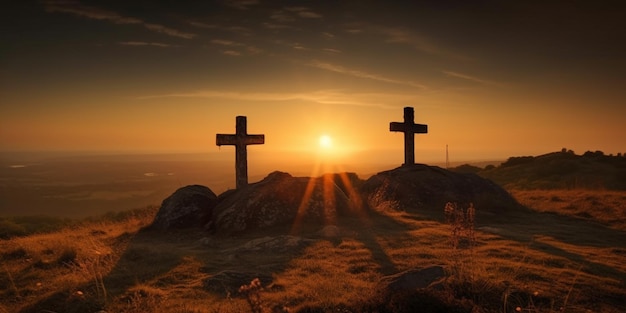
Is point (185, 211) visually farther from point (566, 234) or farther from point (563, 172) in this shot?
point (563, 172)

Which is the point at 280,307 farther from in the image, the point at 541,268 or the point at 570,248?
the point at 570,248

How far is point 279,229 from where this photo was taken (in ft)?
43.7

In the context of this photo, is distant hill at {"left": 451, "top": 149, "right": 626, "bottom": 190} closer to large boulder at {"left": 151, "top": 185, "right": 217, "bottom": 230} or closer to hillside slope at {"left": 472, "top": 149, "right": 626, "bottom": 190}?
hillside slope at {"left": 472, "top": 149, "right": 626, "bottom": 190}

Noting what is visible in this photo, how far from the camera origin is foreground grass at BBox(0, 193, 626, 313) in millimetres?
6242

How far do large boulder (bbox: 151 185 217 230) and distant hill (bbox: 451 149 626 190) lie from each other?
77.6 feet

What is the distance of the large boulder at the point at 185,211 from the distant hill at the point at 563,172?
931 inches

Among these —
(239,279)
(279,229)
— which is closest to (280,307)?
(239,279)

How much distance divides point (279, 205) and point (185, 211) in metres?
3.71

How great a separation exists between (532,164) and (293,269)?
38364 millimetres

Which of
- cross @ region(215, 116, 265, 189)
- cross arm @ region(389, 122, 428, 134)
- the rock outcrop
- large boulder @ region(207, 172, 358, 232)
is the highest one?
cross arm @ region(389, 122, 428, 134)

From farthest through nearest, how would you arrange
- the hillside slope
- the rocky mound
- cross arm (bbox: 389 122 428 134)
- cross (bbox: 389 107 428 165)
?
the hillside slope, cross (bbox: 389 107 428 165), cross arm (bbox: 389 122 428 134), the rocky mound

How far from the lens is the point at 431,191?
1883cm

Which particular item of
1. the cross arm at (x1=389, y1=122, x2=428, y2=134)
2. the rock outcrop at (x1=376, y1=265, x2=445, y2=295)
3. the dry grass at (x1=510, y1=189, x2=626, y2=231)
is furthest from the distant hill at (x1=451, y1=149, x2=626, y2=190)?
the rock outcrop at (x1=376, y1=265, x2=445, y2=295)

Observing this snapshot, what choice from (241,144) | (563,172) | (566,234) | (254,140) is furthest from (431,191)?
(563,172)
